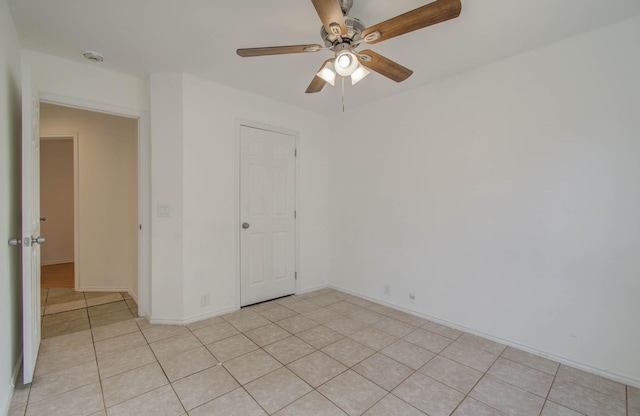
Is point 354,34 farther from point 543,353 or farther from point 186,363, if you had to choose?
point 543,353

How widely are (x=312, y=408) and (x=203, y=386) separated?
76cm

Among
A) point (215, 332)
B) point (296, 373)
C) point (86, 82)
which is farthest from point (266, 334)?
point (86, 82)

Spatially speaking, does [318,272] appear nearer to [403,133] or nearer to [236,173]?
[236,173]

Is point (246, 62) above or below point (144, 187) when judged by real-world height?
above

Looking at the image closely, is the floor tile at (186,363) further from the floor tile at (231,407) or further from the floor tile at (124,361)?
the floor tile at (231,407)

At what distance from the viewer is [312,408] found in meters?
1.72

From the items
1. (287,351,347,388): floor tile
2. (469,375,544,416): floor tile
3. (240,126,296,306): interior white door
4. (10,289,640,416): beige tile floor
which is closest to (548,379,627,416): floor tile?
(10,289,640,416): beige tile floor

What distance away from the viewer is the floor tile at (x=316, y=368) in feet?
6.62

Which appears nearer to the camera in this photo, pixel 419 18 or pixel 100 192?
pixel 419 18

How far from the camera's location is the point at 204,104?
300 centimetres

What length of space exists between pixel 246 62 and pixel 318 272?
2737mm

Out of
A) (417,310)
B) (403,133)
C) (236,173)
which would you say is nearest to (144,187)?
(236,173)

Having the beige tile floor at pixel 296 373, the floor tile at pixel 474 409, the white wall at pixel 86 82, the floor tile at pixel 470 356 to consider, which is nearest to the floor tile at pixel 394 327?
the beige tile floor at pixel 296 373

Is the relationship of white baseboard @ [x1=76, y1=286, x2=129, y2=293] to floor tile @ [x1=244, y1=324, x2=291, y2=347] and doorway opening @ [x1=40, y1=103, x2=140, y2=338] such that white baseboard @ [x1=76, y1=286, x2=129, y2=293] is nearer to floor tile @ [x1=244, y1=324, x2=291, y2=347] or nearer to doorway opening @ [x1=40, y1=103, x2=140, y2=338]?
doorway opening @ [x1=40, y1=103, x2=140, y2=338]
